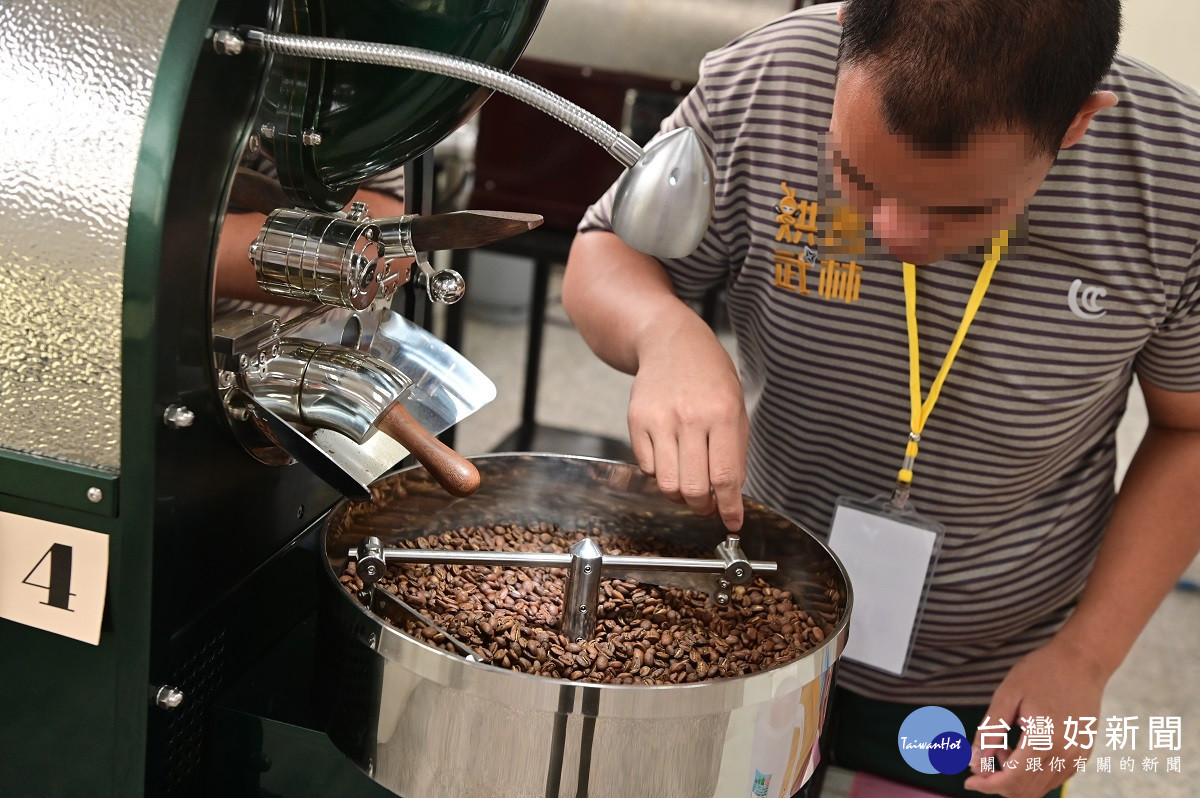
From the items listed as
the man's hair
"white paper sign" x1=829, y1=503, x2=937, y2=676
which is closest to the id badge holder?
"white paper sign" x1=829, y1=503, x2=937, y2=676

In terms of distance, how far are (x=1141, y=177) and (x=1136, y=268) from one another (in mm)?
86

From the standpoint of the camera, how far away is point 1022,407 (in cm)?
113

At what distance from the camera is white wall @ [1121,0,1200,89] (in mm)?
3111

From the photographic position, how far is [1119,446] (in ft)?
12.3

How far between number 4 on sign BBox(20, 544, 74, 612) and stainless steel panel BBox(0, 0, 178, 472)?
0.26ft

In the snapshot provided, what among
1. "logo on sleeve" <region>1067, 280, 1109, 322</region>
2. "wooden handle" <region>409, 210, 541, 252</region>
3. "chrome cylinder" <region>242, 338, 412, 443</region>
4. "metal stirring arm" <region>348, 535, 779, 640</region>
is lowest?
"metal stirring arm" <region>348, 535, 779, 640</region>

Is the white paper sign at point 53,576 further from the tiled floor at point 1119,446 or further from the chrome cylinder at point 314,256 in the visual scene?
the tiled floor at point 1119,446

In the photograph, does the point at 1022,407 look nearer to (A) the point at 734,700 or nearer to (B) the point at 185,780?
(A) the point at 734,700

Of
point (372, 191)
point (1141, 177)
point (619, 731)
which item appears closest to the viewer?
point (619, 731)

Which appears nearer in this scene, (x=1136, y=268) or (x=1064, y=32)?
(x=1064, y=32)

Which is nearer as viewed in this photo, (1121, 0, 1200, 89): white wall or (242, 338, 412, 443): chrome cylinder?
(242, 338, 412, 443): chrome cylinder

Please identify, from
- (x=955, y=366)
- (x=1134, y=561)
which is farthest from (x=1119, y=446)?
(x=955, y=366)

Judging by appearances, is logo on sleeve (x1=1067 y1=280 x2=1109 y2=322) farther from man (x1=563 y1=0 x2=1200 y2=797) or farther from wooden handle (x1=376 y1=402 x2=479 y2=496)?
wooden handle (x1=376 y1=402 x2=479 y2=496)

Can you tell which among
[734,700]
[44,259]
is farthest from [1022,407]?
[44,259]
